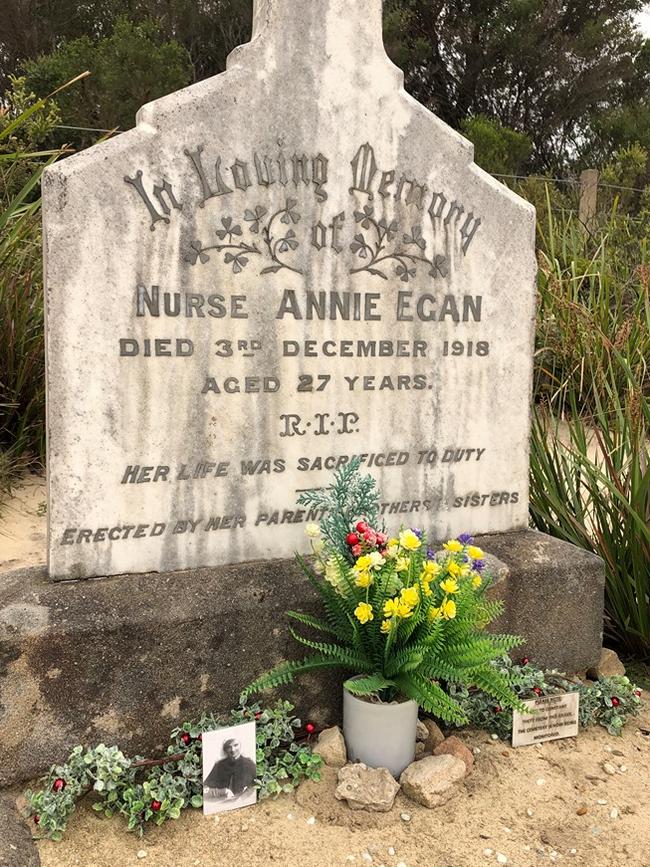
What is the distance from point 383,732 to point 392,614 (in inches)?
13.8

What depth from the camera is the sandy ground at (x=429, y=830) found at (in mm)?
1849

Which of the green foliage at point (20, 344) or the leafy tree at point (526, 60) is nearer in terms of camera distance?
the green foliage at point (20, 344)

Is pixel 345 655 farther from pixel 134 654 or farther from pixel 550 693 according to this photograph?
pixel 550 693

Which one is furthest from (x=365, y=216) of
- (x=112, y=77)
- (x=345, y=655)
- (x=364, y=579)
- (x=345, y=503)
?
(x=112, y=77)

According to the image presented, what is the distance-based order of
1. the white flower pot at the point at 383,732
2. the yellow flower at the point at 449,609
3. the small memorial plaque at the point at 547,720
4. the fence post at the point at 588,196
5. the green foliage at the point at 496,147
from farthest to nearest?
the green foliage at the point at 496,147, the fence post at the point at 588,196, the small memorial plaque at the point at 547,720, the white flower pot at the point at 383,732, the yellow flower at the point at 449,609

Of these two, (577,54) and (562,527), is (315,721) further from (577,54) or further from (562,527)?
(577,54)

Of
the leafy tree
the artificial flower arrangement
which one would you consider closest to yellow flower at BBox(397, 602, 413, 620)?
the artificial flower arrangement

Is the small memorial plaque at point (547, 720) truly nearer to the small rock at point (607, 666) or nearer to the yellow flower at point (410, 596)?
the small rock at point (607, 666)

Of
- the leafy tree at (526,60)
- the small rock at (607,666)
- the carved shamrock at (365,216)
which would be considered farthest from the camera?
the leafy tree at (526,60)

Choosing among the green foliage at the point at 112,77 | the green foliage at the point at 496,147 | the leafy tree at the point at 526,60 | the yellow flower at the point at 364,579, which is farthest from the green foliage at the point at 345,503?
the leafy tree at the point at 526,60

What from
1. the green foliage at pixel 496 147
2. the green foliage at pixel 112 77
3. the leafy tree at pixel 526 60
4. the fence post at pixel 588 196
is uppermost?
the leafy tree at pixel 526 60

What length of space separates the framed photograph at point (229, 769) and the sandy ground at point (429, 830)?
33mm

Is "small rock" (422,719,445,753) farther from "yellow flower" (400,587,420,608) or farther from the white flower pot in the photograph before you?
"yellow flower" (400,587,420,608)

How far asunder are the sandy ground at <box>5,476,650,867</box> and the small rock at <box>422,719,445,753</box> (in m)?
0.13
